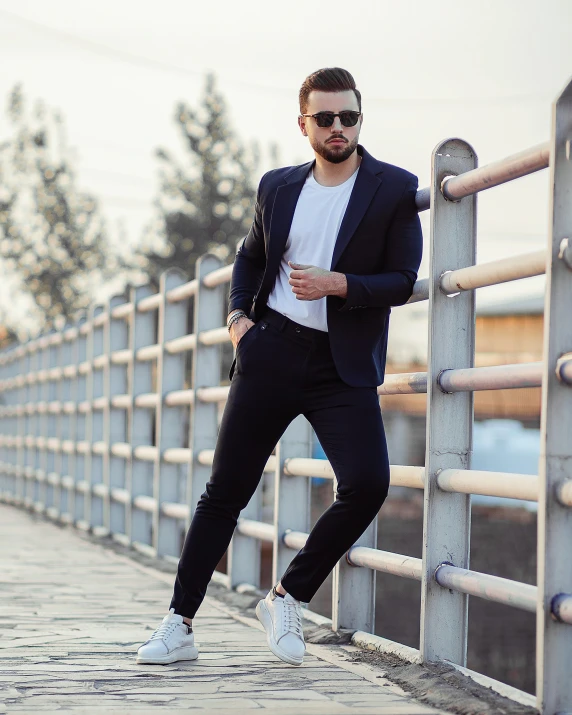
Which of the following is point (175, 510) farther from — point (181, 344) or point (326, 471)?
point (326, 471)

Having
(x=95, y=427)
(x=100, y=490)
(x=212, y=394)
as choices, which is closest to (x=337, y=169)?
(x=212, y=394)

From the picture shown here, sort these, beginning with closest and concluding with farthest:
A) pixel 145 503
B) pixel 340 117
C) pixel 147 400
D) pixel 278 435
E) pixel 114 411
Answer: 1. pixel 340 117
2. pixel 278 435
3. pixel 145 503
4. pixel 147 400
5. pixel 114 411

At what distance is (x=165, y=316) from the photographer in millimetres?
7285

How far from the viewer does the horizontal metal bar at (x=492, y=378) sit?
312 centimetres

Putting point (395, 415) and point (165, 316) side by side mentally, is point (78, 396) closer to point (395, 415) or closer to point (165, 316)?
point (165, 316)

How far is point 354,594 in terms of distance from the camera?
438 cm

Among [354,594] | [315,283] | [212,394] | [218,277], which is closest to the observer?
[315,283]

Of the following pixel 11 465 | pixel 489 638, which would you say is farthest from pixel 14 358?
pixel 489 638

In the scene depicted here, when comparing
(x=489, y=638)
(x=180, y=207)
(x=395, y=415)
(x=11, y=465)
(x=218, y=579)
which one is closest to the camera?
(x=218, y=579)

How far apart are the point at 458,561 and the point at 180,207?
37158 mm

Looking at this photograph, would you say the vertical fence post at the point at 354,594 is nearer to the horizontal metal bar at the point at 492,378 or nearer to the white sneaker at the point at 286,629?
the white sneaker at the point at 286,629

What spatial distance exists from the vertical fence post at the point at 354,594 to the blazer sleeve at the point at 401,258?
40.8 inches

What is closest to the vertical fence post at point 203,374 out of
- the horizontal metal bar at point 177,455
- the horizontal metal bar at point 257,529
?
the horizontal metal bar at point 177,455

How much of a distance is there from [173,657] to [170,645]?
4cm
